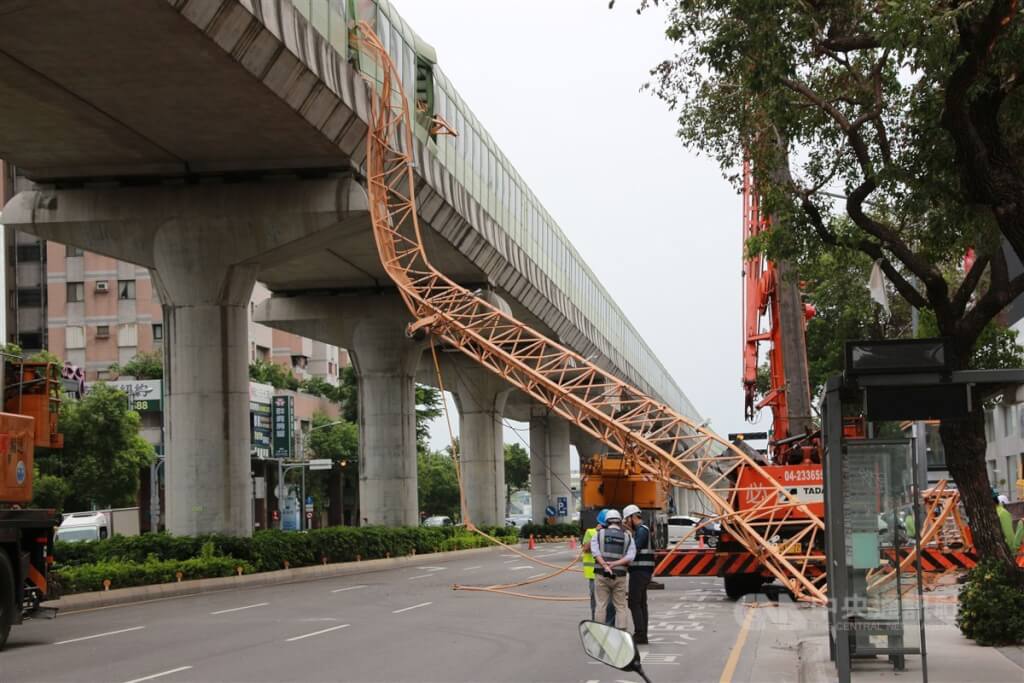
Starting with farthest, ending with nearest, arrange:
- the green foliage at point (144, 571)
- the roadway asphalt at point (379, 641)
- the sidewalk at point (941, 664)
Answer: the green foliage at point (144, 571) < the roadway asphalt at point (379, 641) < the sidewalk at point (941, 664)

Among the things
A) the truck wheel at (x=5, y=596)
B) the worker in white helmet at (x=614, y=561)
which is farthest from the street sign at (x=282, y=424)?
the worker in white helmet at (x=614, y=561)

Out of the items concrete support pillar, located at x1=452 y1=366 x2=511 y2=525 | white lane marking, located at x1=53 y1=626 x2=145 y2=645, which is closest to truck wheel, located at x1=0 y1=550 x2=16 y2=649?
white lane marking, located at x1=53 y1=626 x2=145 y2=645

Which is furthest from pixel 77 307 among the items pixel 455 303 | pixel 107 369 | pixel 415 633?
pixel 415 633

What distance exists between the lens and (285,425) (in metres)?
88.9

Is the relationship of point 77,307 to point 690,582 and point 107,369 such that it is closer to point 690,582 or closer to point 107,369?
point 107,369

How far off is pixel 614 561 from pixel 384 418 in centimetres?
3531

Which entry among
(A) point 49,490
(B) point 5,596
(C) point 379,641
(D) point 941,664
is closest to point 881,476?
(D) point 941,664

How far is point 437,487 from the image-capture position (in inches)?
5064

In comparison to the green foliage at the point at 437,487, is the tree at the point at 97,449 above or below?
above

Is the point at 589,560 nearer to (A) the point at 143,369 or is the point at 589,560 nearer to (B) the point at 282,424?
(B) the point at 282,424

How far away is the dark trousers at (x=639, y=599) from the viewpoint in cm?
1783

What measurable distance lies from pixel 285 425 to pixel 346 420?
669 inches

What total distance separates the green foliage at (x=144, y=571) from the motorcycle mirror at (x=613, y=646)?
20.5 metres

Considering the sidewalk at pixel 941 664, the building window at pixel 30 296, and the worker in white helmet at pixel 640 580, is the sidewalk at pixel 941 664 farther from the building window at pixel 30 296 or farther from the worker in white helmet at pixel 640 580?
the building window at pixel 30 296
